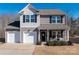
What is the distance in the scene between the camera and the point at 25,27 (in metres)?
18.7

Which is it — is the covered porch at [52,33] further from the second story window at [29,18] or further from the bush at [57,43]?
the second story window at [29,18]

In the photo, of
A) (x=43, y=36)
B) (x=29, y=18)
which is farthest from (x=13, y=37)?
(x=43, y=36)

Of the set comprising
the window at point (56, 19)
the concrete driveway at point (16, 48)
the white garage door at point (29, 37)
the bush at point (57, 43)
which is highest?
the window at point (56, 19)

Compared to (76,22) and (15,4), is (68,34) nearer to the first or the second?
(76,22)

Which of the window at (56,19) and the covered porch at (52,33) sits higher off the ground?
the window at (56,19)

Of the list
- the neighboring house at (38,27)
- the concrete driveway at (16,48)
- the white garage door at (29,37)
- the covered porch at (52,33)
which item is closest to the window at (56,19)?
the neighboring house at (38,27)

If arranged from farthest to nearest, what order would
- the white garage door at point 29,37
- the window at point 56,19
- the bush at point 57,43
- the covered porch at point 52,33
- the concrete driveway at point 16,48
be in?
the window at point 56,19
the white garage door at point 29,37
the covered porch at point 52,33
the bush at point 57,43
the concrete driveway at point 16,48

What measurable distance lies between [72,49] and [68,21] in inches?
45.0

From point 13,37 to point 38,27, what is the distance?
3.34ft

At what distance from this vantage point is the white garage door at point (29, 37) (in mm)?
18422

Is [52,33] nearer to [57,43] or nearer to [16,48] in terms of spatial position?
[57,43]

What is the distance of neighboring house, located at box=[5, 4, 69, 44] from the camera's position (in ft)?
60.0

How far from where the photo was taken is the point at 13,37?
60.6 ft

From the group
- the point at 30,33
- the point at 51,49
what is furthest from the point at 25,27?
the point at 51,49
